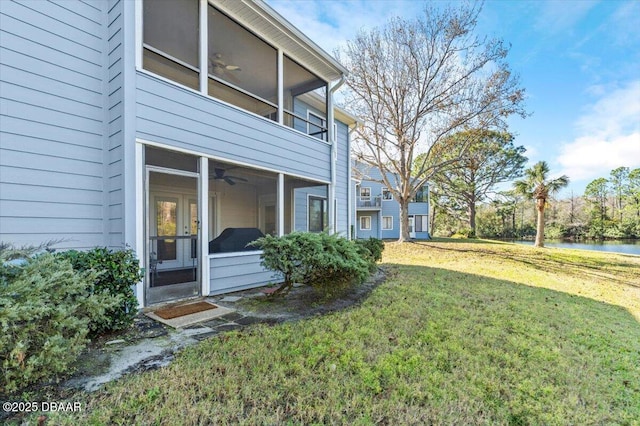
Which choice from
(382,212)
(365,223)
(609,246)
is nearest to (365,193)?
(382,212)

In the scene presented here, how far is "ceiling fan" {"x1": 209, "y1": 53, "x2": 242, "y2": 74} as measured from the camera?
6.42 metres

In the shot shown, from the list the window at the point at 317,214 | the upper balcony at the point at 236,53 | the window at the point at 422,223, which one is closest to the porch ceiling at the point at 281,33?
the upper balcony at the point at 236,53

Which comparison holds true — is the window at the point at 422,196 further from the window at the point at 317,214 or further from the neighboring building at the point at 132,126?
the neighboring building at the point at 132,126

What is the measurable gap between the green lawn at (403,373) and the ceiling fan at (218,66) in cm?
589

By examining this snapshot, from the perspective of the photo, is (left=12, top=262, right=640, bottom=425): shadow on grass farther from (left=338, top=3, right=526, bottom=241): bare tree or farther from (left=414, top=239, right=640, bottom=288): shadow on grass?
(left=338, top=3, right=526, bottom=241): bare tree

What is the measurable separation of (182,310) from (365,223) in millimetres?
21571

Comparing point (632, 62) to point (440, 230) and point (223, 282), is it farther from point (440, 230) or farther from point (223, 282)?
point (440, 230)

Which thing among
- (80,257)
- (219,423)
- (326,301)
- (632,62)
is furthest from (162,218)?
(632,62)

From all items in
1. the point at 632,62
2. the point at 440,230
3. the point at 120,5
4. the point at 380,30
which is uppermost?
the point at 380,30

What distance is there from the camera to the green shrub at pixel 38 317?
6.20 feet

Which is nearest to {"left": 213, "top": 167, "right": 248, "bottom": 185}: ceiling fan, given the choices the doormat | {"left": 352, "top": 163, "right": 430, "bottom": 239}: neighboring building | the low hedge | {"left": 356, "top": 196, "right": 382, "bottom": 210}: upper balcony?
the low hedge

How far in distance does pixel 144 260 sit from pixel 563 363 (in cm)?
514

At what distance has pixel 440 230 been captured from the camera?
3484 cm

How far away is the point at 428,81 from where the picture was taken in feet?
48.4
